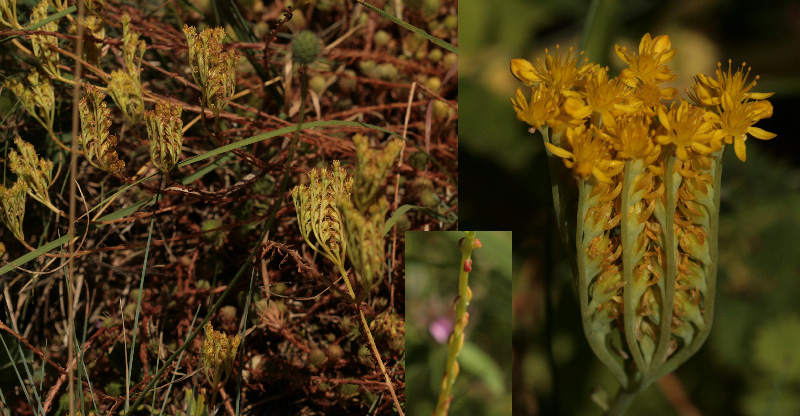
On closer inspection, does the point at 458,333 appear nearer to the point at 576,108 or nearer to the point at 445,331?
the point at 445,331

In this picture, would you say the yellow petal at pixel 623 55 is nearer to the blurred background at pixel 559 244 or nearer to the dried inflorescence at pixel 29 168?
the blurred background at pixel 559 244

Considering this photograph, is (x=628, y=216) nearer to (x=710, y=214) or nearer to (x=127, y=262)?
(x=710, y=214)

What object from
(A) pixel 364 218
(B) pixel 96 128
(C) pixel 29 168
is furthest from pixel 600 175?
(C) pixel 29 168

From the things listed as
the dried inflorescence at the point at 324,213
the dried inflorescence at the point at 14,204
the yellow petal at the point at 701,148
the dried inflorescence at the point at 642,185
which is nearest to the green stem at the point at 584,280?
the dried inflorescence at the point at 642,185

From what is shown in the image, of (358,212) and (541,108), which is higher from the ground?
(541,108)

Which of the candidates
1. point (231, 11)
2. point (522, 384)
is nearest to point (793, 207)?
point (522, 384)

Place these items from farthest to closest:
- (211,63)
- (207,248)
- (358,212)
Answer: (207,248) < (211,63) < (358,212)
